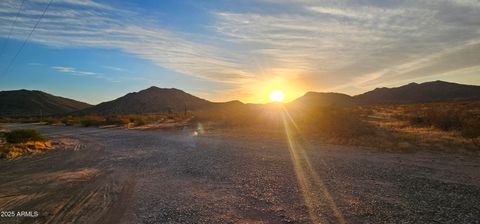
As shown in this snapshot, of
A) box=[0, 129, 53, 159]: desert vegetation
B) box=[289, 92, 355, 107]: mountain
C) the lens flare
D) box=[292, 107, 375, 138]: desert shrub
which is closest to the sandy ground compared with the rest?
the lens flare

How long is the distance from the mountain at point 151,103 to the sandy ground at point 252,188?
13956 centimetres

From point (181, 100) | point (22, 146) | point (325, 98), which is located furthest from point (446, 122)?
point (325, 98)

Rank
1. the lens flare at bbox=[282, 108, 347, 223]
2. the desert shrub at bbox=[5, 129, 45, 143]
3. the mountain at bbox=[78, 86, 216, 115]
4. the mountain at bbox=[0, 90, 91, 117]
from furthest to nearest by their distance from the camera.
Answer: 1. the mountain at bbox=[0, 90, 91, 117]
2. the mountain at bbox=[78, 86, 216, 115]
3. the desert shrub at bbox=[5, 129, 45, 143]
4. the lens flare at bbox=[282, 108, 347, 223]

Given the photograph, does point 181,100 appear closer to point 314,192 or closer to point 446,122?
point 446,122

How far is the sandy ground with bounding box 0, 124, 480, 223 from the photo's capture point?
775 centimetres

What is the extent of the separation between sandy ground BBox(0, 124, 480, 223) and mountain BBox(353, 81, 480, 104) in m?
156

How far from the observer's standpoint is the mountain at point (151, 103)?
15625cm

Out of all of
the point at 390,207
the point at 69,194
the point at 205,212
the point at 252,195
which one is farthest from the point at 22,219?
the point at 390,207

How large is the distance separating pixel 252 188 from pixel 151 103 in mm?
159074

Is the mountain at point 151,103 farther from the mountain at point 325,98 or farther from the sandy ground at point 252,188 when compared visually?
the sandy ground at point 252,188

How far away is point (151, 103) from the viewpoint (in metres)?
164

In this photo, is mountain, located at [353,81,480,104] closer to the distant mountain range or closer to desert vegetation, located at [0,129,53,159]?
the distant mountain range

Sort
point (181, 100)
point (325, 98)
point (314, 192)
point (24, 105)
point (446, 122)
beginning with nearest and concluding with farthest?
point (314, 192) < point (446, 122) < point (181, 100) < point (24, 105) < point (325, 98)

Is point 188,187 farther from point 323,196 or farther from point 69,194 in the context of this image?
point 323,196
